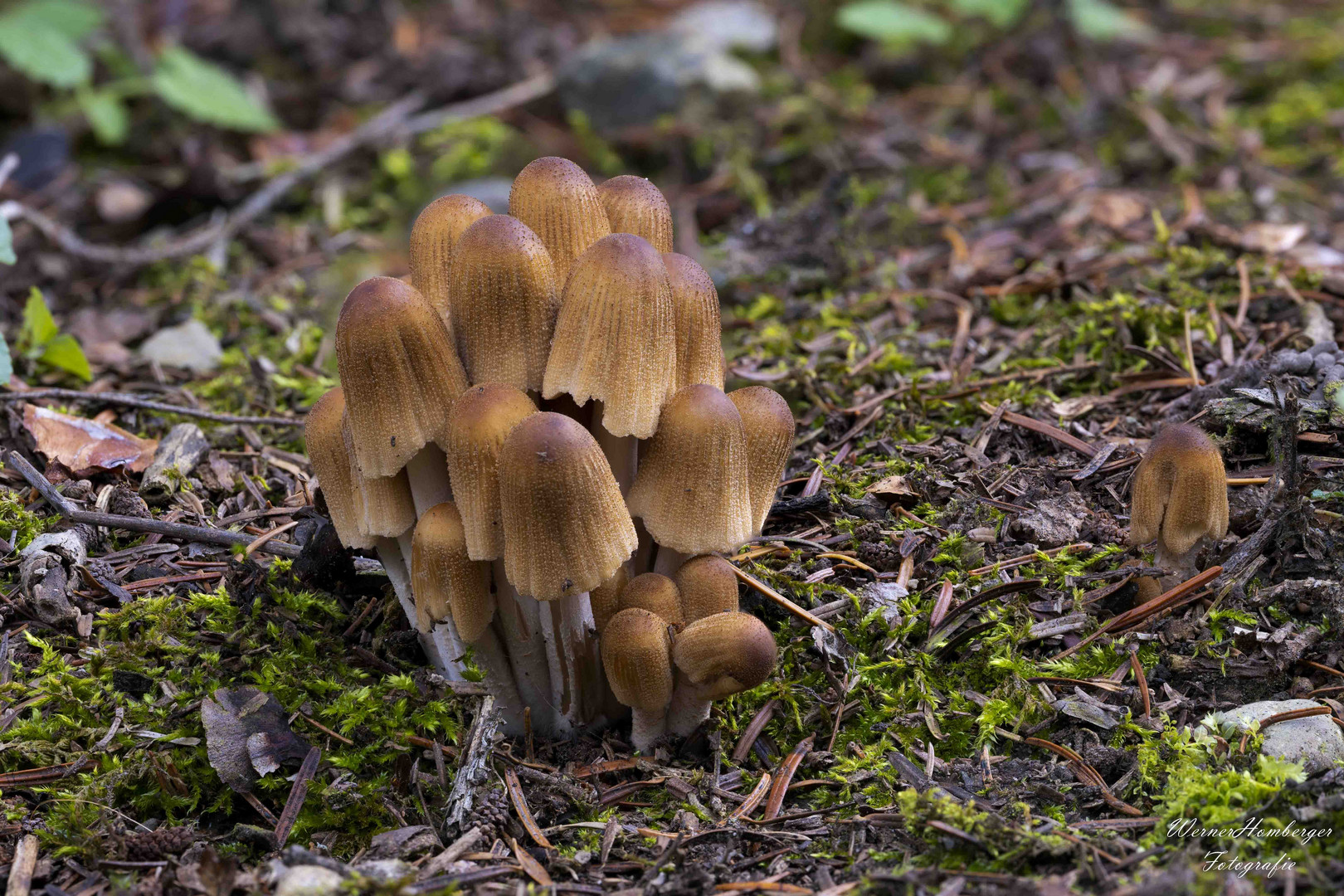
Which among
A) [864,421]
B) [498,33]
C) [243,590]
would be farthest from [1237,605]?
[498,33]

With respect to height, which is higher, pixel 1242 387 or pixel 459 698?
pixel 1242 387

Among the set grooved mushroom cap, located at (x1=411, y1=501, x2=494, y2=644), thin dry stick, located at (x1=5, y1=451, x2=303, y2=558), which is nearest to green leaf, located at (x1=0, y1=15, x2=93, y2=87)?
thin dry stick, located at (x1=5, y1=451, x2=303, y2=558)

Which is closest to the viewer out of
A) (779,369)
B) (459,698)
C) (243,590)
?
(459,698)

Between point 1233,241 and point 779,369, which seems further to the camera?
point 1233,241

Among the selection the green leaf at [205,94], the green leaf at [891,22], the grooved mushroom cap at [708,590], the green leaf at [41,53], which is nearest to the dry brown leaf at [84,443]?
the grooved mushroom cap at [708,590]

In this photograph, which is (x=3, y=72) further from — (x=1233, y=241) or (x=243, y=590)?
(x=1233, y=241)

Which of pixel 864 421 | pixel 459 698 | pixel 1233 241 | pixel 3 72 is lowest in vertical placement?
pixel 459 698

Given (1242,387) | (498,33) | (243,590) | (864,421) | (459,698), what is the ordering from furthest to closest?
(498,33) → (864,421) → (1242,387) → (243,590) → (459,698)

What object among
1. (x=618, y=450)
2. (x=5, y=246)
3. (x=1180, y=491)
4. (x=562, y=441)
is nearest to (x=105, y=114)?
(x=5, y=246)
